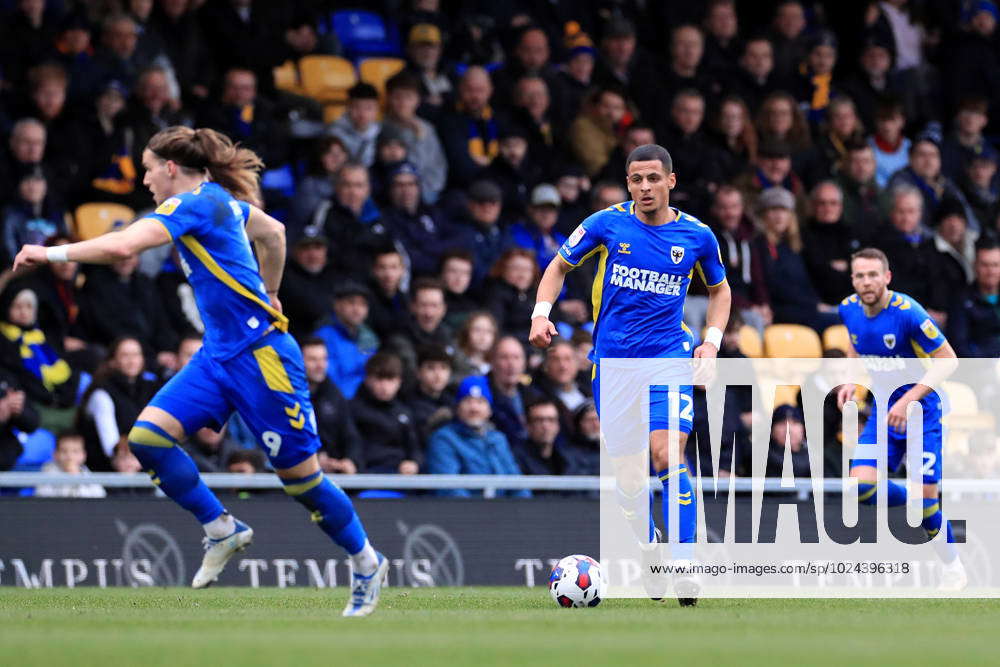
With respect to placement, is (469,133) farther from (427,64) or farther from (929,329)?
(929,329)

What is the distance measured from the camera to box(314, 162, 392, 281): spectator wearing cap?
15180 millimetres

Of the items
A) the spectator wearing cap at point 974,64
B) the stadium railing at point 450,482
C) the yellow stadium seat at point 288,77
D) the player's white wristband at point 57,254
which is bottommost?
the stadium railing at point 450,482

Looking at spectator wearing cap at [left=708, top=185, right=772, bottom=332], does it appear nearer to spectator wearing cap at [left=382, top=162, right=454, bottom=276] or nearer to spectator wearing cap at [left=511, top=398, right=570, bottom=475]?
spectator wearing cap at [left=382, top=162, right=454, bottom=276]

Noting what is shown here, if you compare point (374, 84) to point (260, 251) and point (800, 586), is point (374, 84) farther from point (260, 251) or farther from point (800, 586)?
point (260, 251)

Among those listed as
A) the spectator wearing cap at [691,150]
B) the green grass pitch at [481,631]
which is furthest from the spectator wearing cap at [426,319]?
the green grass pitch at [481,631]

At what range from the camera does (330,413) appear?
13.5 metres

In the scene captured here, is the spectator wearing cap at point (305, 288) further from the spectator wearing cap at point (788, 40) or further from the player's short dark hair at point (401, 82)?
the spectator wearing cap at point (788, 40)

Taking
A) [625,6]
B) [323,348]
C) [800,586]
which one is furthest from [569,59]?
[800,586]

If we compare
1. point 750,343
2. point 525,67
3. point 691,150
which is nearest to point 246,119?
point 525,67

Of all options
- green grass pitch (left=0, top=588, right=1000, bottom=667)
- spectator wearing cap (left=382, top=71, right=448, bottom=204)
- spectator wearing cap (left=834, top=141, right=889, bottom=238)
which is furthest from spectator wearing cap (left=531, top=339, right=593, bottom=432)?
spectator wearing cap (left=834, top=141, right=889, bottom=238)

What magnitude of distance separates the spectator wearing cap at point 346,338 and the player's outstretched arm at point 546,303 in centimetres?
468

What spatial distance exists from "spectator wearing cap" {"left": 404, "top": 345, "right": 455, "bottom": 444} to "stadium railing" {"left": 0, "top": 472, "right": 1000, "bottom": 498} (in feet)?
2.27

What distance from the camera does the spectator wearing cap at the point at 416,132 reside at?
644 inches

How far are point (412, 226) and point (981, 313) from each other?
5.94 m
